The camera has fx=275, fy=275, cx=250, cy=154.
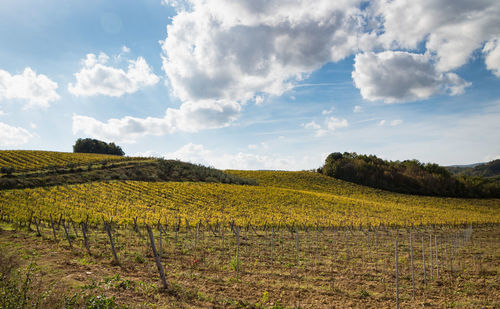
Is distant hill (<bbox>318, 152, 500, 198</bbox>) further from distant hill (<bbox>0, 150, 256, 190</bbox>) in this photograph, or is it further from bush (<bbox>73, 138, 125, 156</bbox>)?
bush (<bbox>73, 138, 125, 156</bbox>)

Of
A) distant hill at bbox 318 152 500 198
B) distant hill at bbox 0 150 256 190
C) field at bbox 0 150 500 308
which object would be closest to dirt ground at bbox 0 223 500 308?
field at bbox 0 150 500 308

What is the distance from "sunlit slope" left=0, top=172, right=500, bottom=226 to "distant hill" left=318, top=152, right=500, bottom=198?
20054 millimetres

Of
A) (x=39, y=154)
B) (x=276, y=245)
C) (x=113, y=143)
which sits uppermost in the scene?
(x=113, y=143)

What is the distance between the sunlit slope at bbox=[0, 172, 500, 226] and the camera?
28.8m

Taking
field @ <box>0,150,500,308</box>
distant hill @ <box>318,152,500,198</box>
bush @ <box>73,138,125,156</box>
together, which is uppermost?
bush @ <box>73,138,125,156</box>

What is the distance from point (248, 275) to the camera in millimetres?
12297

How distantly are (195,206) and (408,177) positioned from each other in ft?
222

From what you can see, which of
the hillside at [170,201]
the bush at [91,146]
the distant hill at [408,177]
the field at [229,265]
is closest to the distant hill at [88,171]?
the hillside at [170,201]

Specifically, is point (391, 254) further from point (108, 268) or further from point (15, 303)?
point (15, 303)

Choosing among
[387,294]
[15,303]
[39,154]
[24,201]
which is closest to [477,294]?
[387,294]

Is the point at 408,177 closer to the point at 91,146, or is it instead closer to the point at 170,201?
the point at 170,201

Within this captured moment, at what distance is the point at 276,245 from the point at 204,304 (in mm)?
11813

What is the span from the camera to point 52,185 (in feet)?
136

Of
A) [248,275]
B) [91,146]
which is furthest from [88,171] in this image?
[91,146]
